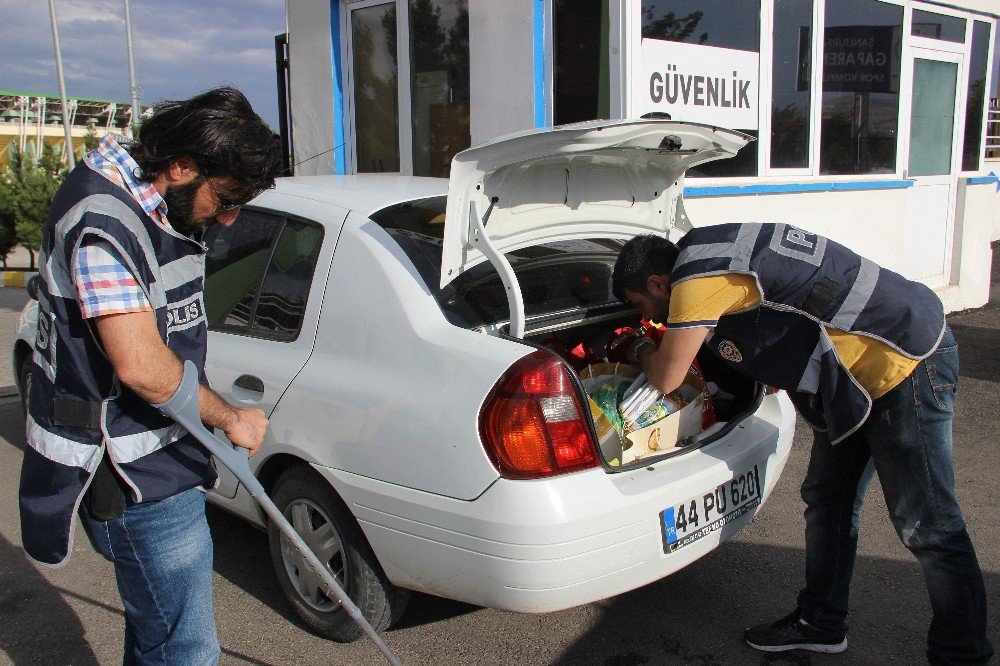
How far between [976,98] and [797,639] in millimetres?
8412

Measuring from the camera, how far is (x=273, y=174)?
2.00 meters

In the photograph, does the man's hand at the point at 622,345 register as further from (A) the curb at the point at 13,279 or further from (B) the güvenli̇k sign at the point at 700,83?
(A) the curb at the point at 13,279

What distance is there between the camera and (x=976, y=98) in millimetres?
9219

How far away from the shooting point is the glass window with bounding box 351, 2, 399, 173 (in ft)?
24.7

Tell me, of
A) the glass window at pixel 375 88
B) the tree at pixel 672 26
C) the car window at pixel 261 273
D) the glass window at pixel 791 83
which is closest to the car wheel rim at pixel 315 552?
the car window at pixel 261 273

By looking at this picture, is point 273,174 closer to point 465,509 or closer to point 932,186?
point 465,509

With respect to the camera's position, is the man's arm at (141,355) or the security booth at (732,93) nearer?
the man's arm at (141,355)

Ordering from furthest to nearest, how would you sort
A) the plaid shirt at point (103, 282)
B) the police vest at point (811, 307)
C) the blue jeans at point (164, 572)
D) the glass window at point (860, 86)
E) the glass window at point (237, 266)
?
the glass window at point (860, 86) → the glass window at point (237, 266) → the police vest at point (811, 307) → the blue jeans at point (164, 572) → the plaid shirt at point (103, 282)

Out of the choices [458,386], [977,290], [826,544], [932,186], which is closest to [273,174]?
[458,386]

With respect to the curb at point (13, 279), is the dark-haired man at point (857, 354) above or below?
above

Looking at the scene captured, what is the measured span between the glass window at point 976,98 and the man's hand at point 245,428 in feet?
30.5

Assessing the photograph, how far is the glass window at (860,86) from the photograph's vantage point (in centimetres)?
763

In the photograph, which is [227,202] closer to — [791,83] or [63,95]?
[791,83]

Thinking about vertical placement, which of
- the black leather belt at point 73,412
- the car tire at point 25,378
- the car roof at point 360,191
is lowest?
the car tire at point 25,378
